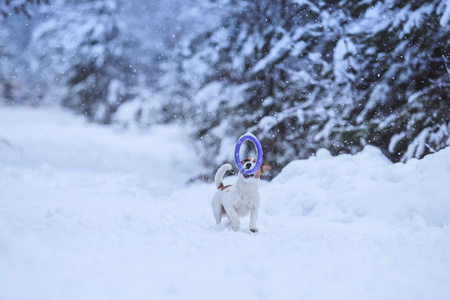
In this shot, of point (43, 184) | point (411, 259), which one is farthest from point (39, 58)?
point (411, 259)

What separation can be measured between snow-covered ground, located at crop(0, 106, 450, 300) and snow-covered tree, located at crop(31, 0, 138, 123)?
10581 millimetres

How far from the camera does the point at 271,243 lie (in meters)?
3.66

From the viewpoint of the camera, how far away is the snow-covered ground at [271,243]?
7.98 ft

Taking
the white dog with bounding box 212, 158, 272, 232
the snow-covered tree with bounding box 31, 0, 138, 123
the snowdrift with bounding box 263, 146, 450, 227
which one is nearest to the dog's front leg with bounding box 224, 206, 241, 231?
the white dog with bounding box 212, 158, 272, 232

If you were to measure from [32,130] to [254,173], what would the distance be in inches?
650

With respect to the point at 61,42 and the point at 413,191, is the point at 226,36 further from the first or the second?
the point at 61,42

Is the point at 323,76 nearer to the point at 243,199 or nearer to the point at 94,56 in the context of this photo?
the point at 243,199

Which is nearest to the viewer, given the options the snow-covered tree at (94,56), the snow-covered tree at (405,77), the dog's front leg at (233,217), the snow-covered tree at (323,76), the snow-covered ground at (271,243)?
the snow-covered ground at (271,243)

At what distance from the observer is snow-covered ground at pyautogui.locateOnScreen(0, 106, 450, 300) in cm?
243

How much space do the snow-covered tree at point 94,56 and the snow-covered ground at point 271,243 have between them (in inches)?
417

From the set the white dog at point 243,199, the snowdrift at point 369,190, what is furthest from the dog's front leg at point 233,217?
the snowdrift at point 369,190

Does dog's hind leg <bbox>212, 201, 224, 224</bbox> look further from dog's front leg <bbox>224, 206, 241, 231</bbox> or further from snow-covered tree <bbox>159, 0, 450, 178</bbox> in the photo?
snow-covered tree <bbox>159, 0, 450, 178</bbox>

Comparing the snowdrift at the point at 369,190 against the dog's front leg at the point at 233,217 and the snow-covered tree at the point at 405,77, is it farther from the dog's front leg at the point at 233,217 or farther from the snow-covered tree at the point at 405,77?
the dog's front leg at the point at 233,217

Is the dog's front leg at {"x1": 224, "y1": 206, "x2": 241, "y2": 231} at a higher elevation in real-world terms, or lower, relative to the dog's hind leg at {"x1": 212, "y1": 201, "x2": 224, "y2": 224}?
higher
